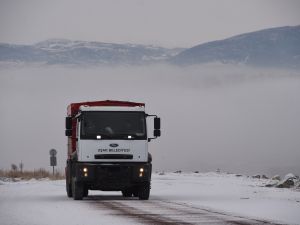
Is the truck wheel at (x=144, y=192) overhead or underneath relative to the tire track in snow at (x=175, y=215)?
overhead

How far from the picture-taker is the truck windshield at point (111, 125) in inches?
1121

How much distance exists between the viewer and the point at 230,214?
2034 cm

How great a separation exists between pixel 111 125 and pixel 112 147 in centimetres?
71

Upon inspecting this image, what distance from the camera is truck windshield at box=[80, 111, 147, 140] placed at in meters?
28.5

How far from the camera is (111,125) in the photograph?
28516mm

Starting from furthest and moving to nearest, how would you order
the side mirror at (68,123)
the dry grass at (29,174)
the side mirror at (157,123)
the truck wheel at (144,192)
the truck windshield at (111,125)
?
1. the dry grass at (29,174)
2. the side mirror at (68,123)
3. the truck wheel at (144,192)
4. the truck windshield at (111,125)
5. the side mirror at (157,123)

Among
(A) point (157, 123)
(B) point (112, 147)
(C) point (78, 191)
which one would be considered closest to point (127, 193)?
(C) point (78, 191)

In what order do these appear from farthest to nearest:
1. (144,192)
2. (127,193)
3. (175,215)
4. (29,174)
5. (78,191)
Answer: (29,174) → (127,193) → (144,192) → (78,191) → (175,215)

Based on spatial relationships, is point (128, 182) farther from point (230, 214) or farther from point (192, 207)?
point (230, 214)

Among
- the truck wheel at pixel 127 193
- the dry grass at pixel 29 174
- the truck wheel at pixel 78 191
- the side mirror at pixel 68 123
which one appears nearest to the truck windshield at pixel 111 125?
the side mirror at pixel 68 123

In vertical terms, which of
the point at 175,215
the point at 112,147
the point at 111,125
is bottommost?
the point at 175,215

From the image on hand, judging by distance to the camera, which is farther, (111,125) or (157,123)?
(111,125)

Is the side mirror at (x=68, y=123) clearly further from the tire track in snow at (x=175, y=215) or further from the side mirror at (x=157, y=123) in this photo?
the tire track in snow at (x=175, y=215)

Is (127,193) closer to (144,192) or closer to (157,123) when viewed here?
(144,192)
